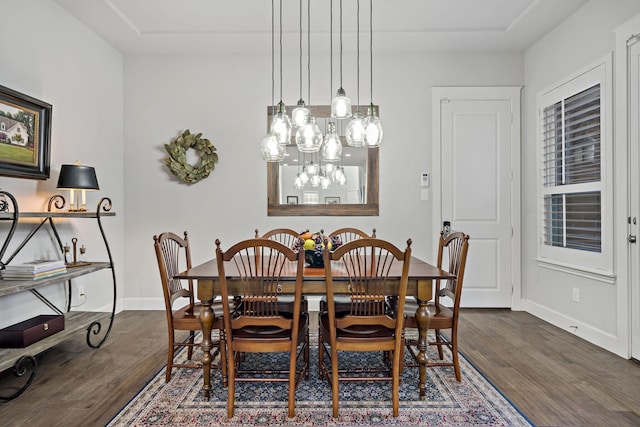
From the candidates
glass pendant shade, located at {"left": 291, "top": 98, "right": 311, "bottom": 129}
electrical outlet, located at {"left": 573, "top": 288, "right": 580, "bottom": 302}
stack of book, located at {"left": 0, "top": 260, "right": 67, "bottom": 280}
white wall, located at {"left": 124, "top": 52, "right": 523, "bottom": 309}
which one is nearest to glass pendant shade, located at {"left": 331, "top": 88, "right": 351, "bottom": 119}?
glass pendant shade, located at {"left": 291, "top": 98, "right": 311, "bottom": 129}

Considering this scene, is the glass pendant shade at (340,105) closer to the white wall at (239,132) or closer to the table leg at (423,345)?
the table leg at (423,345)

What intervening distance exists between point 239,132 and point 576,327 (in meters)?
3.87

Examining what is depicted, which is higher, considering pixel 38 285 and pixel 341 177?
pixel 341 177

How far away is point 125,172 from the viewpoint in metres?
4.32

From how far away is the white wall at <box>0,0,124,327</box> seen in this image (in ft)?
9.40

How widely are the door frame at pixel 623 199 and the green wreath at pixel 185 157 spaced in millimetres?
3736

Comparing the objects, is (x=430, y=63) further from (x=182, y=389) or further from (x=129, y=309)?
(x=129, y=309)

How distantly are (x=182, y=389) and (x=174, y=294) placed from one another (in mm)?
591

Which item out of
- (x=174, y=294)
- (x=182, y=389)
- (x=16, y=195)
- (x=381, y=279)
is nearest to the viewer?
(x=381, y=279)

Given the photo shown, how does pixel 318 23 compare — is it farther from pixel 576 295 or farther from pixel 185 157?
pixel 576 295

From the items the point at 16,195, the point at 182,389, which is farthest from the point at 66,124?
the point at 182,389

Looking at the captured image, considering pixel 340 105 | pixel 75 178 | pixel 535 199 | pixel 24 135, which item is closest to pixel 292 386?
pixel 340 105

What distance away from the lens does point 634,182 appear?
9.23 feet

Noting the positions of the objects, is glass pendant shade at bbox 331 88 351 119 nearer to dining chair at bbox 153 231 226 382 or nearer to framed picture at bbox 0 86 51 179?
dining chair at bbox 153 231 226 382
